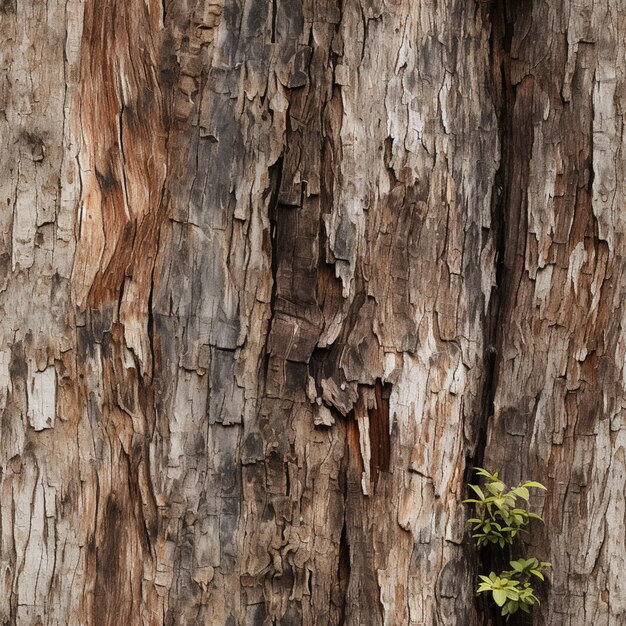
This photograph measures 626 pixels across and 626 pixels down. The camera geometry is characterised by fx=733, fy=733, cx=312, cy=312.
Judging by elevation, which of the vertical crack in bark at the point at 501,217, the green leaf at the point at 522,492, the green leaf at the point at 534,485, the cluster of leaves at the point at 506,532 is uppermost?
the vertical crack in bark at the point at 501,217

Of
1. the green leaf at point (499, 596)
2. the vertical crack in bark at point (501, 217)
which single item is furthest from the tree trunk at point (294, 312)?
the green leaf at point (499, 596)

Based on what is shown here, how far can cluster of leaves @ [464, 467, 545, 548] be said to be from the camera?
7.64 feet

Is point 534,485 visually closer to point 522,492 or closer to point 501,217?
point 522,492

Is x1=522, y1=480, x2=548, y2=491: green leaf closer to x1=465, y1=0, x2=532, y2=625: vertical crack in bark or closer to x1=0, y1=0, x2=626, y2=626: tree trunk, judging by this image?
x1=0, y1=0, x2=626, y2=626: tree trunk

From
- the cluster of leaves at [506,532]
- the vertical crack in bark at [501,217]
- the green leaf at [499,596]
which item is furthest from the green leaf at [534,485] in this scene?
the green leaf at [499,596]

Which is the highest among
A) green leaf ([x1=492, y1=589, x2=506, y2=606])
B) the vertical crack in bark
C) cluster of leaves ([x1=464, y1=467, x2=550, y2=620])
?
the vertical crack in bark

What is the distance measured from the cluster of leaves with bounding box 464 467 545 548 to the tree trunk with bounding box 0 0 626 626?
60mm

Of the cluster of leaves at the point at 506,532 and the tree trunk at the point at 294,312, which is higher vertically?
the tree trunk at the point at 294,312

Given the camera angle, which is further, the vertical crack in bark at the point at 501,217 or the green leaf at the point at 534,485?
the vertical crack in bark at the point at 501,217

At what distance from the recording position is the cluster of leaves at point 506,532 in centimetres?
229

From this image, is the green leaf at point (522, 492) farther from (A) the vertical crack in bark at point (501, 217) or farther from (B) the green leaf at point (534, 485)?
(A) the vertical crack in bark at point (501, 217)

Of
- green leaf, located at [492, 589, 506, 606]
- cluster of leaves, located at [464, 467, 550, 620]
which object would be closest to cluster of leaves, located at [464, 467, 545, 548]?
cluster of leaves, located at [464, 467, 550, 620]

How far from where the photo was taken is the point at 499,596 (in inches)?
89.4

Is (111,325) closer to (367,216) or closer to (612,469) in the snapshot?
(367,216)
